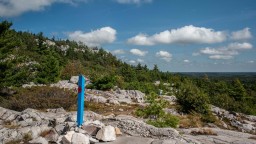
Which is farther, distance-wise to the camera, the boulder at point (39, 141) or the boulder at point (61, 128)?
the boulder at point (61, 128)

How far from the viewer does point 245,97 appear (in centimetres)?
6888

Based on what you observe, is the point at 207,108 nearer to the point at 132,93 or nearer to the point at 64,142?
the point at 132,93

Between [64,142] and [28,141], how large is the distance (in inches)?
59.8

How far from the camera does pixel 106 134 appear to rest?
8.87 metres

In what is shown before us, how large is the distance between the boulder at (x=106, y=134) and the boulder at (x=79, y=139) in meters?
0.44

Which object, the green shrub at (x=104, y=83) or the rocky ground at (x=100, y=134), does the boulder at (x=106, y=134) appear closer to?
the rocky ground at (x=100, y=134)

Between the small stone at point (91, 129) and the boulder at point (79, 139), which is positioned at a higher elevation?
the small stone at point (91, 129)

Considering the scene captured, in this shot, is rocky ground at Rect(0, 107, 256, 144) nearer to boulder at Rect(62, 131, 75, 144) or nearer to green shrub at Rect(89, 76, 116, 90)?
boulder at Rect(62, 131, 75, 144)

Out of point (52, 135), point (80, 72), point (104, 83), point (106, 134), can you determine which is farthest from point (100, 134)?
point (80, 72)

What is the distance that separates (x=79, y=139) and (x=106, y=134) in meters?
0.87

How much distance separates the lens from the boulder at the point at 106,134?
8.80 m

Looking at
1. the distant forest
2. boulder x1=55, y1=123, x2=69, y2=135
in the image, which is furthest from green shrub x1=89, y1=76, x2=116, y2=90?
boulder x1=55, y1=123, x2=69, y2=135

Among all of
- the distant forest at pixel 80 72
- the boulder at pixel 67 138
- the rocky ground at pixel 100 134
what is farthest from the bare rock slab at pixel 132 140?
the distant forest at pixel 80 72

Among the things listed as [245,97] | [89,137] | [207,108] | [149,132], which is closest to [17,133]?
[89,137]
